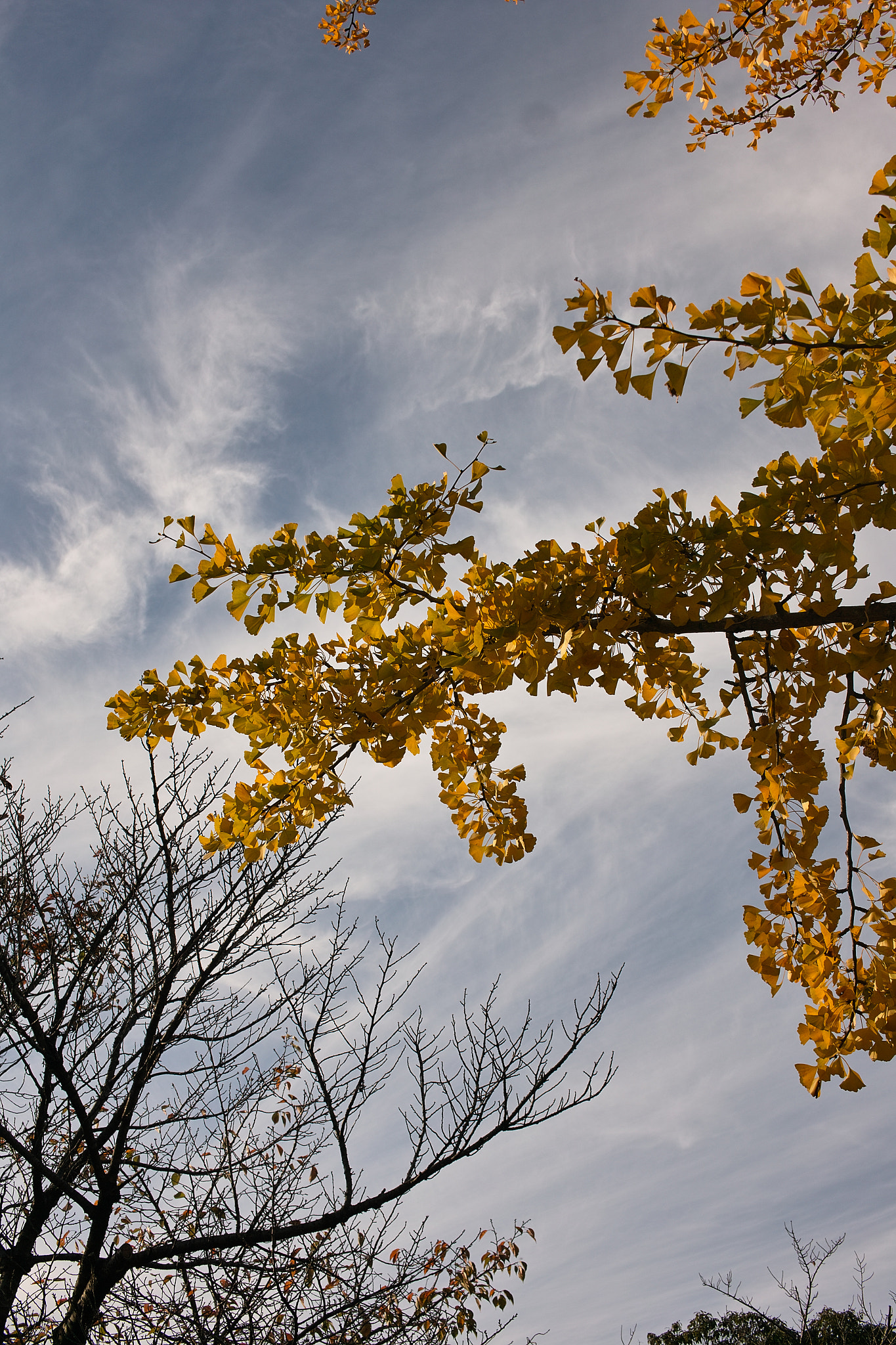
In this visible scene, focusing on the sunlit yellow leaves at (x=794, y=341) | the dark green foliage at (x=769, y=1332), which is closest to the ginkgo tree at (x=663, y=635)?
the sunlit yellow leaves at (x=794, y=341)

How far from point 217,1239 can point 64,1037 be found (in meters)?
1.72

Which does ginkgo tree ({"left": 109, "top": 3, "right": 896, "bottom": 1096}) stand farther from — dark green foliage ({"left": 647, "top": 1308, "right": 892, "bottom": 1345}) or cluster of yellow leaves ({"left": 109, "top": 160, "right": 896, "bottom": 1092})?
dark green foliage ({"left": 647, "top": 1308, "right": 892, "bottom": 1345})

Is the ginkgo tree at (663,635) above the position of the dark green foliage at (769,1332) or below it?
above

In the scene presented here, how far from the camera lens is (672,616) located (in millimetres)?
1888

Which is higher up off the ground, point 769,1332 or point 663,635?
point 663,635

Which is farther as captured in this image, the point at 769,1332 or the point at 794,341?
the point at 769,1332

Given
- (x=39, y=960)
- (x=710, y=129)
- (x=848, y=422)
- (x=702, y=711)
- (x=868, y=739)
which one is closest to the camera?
(x=848, y=422)

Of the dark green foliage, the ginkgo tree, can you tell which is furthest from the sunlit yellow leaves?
the dark green foliage

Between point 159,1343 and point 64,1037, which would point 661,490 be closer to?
point 64,1037

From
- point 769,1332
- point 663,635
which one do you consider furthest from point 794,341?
point 769,1332

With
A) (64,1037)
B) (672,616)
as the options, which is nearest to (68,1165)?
(64,1037)

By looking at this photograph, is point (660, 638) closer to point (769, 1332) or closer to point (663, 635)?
point (663, 635)

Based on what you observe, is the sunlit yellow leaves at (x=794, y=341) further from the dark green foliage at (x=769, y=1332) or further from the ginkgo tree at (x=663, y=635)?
the dark green foliage at (x=769, y=1332)

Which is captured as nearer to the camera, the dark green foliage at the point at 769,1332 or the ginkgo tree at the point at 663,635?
the ginkgo tree at the point at 663,635
